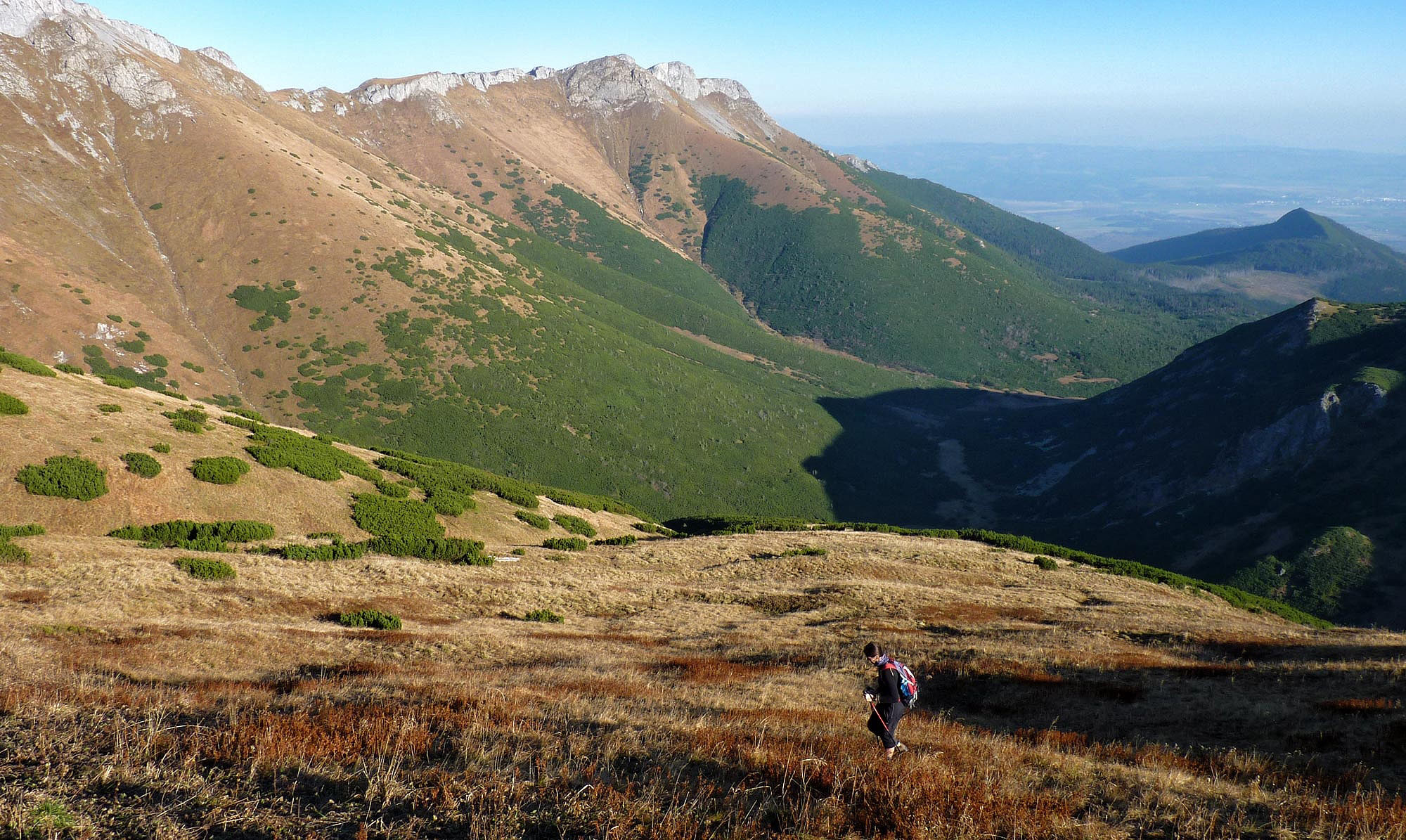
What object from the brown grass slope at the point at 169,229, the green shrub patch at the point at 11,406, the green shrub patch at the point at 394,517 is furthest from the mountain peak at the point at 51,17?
the green shrub patch at the point at 394,517

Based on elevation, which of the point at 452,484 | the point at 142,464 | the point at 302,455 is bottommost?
the point at 452,484

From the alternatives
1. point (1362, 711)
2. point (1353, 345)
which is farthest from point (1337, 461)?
point (1362, 711)

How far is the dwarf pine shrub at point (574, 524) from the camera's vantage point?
164ft

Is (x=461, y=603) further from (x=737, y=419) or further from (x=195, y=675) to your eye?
(x=737, y=419)

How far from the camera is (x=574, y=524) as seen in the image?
1980 inches

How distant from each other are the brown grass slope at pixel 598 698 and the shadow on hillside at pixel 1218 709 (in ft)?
0.38

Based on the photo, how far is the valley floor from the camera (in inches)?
356

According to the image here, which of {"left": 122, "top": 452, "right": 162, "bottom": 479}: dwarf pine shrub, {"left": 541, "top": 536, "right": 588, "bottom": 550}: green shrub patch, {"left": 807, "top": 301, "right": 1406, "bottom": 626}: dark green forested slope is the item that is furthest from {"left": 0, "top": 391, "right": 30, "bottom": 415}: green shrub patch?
{"left": 807, "top": 301, "right": 1406, "bottom": 626}: dark green forested slope

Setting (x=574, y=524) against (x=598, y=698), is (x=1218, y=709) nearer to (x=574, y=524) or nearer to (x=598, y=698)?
(x=598, y=698)

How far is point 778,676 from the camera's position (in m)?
21.2

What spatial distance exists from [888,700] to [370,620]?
2073 centimetres

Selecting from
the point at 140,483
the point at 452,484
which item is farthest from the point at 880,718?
the point at 452,484

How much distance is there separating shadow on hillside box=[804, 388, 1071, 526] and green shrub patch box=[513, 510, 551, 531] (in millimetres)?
89816

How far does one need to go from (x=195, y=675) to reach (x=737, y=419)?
12710 centimetres
